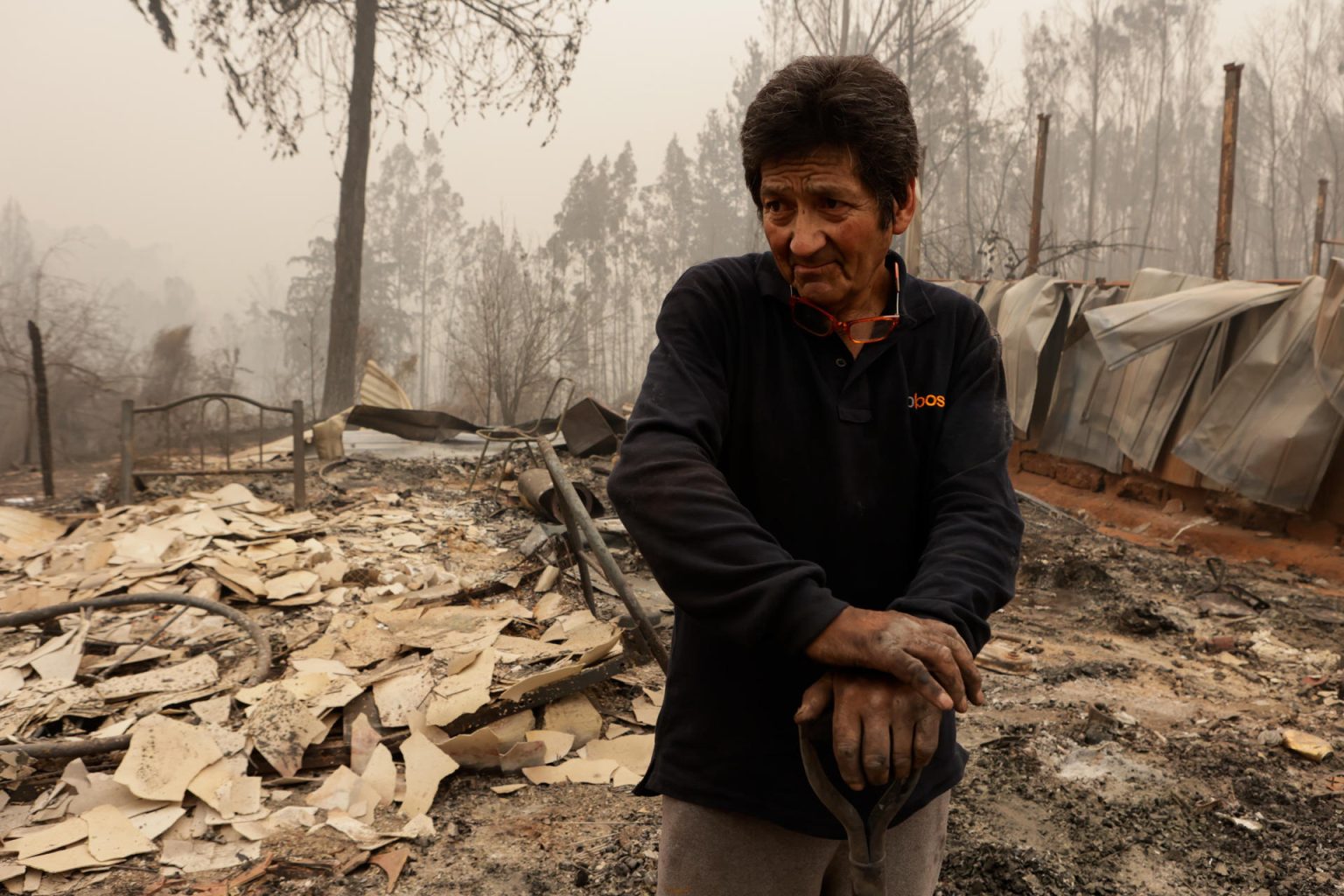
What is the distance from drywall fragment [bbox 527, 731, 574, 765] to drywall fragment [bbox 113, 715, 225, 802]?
48.4 inches

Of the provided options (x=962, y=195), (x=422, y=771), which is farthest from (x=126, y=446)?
(x=962, y=195)

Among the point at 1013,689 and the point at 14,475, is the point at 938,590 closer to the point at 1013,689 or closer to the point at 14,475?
the point at 1013,689

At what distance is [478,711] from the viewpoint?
3.81 m

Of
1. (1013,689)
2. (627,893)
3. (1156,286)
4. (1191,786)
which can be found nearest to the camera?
(627,893)

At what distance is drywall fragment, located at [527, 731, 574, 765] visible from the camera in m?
3.74

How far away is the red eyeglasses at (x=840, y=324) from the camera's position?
4.14 ft

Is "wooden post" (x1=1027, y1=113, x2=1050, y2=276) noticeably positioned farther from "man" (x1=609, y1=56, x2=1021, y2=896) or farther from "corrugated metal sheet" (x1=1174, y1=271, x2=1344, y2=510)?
"man" (x1=609, y1=56, x2=1021, y2=896)

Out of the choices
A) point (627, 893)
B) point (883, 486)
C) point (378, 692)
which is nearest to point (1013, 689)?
point (627, 893)

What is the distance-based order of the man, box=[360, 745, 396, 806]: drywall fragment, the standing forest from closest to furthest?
the man < box=[360, 745, 396, 806]: drywall fragment < the standing forest

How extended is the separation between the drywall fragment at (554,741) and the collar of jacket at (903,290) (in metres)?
2.93

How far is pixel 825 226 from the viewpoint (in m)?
1.22

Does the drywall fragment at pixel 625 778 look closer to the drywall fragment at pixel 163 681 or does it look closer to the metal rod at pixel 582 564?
the metal rod at pixel 582 564

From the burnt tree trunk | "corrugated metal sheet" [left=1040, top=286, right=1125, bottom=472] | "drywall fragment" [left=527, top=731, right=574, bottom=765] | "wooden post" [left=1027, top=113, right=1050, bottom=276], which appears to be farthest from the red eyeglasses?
the burnt tree trunk

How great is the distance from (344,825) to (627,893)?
3.55ft
